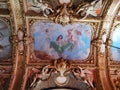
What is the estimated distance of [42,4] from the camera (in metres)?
10.7

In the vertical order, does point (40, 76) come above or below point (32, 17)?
below

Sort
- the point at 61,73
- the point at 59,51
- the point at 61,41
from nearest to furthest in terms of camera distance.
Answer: the point at 61,73, the point at 61,41, the point at 59,51

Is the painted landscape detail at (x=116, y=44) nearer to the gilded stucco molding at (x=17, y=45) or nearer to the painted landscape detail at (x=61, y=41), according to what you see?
the painted landscape detail at (x=61, y=41)

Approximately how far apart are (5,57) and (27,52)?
82 cm

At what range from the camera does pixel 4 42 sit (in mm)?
11648

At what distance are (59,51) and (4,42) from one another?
199 cm

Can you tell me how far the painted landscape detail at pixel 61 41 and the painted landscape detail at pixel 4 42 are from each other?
0.96 metres

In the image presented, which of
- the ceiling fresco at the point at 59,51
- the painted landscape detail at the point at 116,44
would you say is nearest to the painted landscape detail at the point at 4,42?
the ceiling fresco at the point at 59,51

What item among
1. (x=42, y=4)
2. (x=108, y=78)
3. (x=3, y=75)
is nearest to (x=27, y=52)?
(x=3, y=75)

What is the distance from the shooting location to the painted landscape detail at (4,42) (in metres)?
11.4

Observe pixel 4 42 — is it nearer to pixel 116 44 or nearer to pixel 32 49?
pixel 32 49

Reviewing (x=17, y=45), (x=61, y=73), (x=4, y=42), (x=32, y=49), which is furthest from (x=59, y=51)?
(x=4, y=42)

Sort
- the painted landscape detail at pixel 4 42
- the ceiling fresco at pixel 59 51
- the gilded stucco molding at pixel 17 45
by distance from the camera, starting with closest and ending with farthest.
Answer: the gilded stucco molding at pixel 17 45 < the ceiling fresco at pixel 59 51 < the painted landscape detail at pixel 4 42

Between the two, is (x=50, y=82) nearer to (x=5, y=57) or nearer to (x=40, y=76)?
(x=40, y=76)
